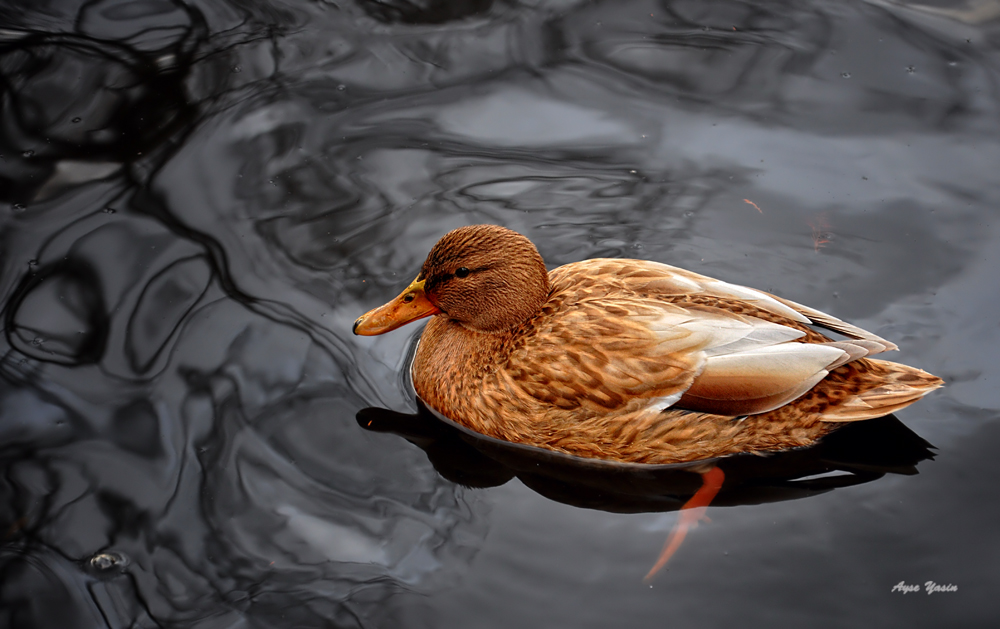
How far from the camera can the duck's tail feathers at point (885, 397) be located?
409 centimetres

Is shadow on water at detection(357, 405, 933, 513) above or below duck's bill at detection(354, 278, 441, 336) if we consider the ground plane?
below

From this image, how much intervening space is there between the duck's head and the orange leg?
50.6 inches

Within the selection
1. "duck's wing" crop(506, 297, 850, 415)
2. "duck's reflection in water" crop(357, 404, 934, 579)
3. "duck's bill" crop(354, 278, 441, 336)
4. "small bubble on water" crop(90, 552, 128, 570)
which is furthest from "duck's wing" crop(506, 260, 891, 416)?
"small bubble on water" crop(90, 552, 128, 570)

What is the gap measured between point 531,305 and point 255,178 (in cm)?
256

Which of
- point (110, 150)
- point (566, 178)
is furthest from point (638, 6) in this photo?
Answer: point (110, 150)

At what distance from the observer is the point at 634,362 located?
4.07 meters

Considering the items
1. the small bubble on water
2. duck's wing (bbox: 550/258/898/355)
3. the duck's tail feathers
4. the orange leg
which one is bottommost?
the small bubble on water

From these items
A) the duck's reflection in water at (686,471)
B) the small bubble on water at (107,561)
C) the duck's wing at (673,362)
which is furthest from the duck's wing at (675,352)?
the small bubble on water at (107,561)

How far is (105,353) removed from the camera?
470 centimetres

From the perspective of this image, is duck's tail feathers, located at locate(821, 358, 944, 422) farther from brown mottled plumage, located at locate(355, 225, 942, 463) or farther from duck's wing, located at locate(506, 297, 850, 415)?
duck's wing, located at locate(506, 297, 850, 415)

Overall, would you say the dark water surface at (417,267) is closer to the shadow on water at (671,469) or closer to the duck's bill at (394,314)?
the shadow on water at (671,469)

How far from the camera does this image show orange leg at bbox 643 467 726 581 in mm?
3898

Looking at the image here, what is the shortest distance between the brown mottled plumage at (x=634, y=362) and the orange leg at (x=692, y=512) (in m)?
0.12

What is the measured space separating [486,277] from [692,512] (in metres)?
1.62
